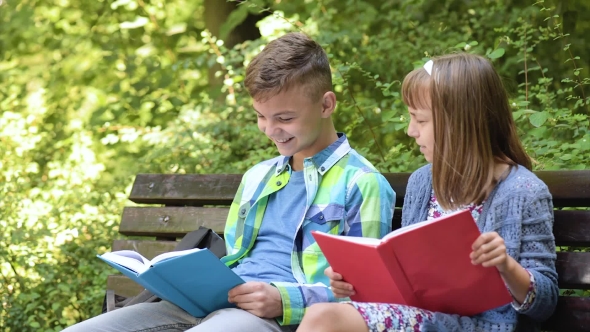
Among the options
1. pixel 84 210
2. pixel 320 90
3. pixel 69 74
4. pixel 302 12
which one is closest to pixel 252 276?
pixel 320 90

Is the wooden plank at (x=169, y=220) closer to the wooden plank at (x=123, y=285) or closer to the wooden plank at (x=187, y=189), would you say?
the wooden plank at (x=187, y=189)

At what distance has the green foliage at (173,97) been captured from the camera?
4477 millimetres

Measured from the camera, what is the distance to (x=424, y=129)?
8.38ft

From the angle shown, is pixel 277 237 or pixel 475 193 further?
pixel 277 237

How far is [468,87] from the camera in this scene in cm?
246

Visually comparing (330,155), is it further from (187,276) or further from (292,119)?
(187,276)

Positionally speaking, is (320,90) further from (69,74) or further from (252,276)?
(69,74)

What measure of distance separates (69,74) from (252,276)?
502 centimetres

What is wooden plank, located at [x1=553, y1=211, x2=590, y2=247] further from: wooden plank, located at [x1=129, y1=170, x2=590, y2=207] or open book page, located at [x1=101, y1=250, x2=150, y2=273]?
open book page, located at [x1=101, y1=250, x2=150, y2=273]

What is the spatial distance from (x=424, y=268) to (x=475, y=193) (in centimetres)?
39

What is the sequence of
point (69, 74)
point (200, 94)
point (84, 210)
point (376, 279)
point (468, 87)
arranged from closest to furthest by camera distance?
point (376, 279), point (468, 87), point (84, 210), point (200, 94), point (69, 74)

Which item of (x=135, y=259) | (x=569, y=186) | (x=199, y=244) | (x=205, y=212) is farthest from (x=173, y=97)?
(x=569, y=186)

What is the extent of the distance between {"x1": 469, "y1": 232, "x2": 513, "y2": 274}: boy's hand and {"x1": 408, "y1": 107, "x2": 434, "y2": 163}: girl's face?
0.54 meters

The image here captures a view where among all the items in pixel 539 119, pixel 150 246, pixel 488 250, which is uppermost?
pixel 488 250
